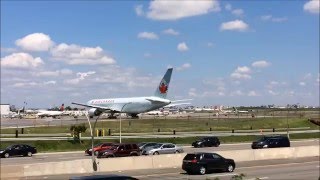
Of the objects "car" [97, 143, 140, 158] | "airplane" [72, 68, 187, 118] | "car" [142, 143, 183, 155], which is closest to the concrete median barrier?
"car" [97, 143, 140, 158]

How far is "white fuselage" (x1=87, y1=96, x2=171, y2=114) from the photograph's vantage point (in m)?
116

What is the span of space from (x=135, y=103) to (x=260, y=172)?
284 ft

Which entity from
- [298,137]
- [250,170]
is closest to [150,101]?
[298,137]

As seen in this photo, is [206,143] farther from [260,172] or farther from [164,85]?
[164,85]

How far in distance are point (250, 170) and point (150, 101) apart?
3198 inches

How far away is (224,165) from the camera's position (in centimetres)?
3431

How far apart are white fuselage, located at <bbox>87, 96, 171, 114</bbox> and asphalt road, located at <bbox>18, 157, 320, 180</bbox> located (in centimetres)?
7413

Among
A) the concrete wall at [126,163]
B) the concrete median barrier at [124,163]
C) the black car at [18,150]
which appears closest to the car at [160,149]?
the concrete wall at [126,163]

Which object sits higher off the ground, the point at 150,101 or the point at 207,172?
the point at 150,101

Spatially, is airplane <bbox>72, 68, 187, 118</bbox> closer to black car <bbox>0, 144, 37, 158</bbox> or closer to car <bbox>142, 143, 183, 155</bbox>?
black car <bbox>0, 144, 37, 158</bbox>

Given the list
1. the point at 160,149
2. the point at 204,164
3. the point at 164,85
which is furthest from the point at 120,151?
the point at 164,85

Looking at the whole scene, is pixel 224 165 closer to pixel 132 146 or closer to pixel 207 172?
pixel 207 172

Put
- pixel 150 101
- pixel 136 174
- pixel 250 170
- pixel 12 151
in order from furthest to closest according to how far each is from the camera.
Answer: pixel 150 101
pixel 12 151
pixel 250 170
pixel 136 174

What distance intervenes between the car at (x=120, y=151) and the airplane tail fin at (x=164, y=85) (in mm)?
70634
